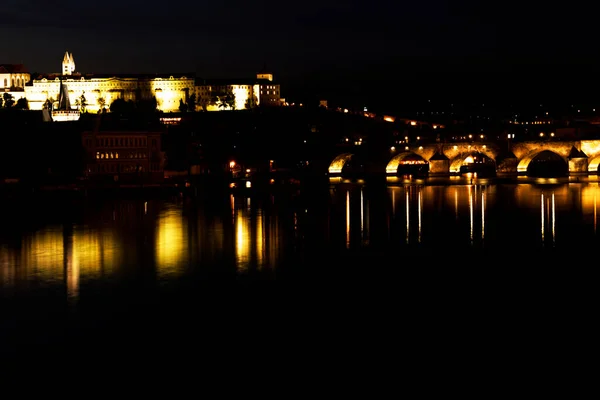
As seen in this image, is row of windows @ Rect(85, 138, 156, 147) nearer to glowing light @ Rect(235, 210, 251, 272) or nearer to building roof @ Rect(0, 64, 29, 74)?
glowing light @ Rect(235, 210, 251, 272)

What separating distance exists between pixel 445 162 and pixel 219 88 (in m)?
28.5

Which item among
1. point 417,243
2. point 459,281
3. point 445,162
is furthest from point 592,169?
point 459,281

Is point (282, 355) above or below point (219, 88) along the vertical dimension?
below

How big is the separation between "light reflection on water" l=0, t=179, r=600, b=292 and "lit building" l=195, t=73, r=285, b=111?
1827 inches

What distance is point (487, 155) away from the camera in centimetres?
4856

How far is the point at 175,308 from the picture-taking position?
10031 mm

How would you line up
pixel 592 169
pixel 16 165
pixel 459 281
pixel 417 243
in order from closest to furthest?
pixel 459 281
pixel 417 243
pixel 16 165
pixel 592 169

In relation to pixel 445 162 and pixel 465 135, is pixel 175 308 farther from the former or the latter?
pixel 465 135

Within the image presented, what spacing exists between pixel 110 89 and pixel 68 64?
35.2ft

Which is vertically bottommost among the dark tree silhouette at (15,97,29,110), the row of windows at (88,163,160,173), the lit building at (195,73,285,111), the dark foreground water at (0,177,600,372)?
the dark foreground water at (0,177,600,372)

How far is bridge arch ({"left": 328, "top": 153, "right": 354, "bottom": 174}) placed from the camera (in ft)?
163

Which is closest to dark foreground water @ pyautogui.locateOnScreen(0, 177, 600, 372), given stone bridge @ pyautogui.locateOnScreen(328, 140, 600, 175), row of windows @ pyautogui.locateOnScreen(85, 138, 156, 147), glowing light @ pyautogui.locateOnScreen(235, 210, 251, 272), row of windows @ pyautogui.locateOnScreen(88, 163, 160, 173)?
glowing light @ pyautogui.locateOnScreen(235, 210, 251, 272)

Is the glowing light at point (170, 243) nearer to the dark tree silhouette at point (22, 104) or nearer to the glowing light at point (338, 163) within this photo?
the glowing light at point (338, 163)

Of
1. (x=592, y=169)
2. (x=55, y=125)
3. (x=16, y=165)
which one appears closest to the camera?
(x=16, y=165)
